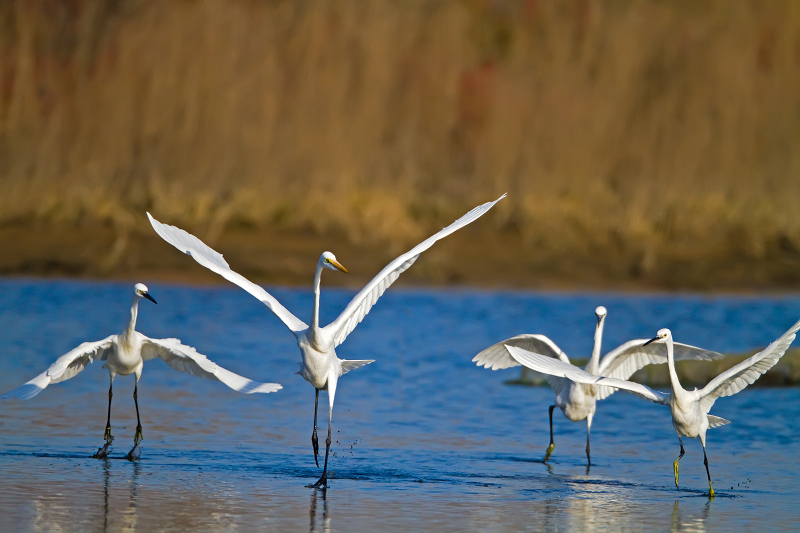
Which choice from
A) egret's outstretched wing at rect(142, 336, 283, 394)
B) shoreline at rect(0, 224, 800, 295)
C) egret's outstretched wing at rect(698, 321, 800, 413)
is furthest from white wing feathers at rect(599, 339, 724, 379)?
shoreline at rect(0, 224, 800, 295)

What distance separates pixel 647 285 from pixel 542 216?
2943mm

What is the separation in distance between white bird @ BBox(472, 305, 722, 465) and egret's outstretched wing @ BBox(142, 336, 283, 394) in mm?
2442

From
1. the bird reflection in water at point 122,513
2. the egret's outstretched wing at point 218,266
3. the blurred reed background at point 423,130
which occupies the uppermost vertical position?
the blurred reed background at point 423,130

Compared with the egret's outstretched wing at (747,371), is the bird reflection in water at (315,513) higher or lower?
lower

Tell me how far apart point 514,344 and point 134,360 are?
12.4 ft

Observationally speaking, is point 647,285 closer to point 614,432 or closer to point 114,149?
point 614,432

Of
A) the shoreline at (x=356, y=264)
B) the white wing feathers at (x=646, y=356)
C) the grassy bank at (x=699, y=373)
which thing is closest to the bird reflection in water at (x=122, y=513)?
the white wing feathers at (x=646, y=356)

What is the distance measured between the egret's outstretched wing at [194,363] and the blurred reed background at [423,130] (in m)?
11.4

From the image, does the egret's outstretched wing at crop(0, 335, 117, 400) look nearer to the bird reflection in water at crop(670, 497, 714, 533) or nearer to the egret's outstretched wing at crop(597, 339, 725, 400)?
the egret's outstretched wing at crop(597, 339, 725, 400)

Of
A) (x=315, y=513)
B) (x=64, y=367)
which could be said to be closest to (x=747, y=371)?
Result: (x=315, y=513)

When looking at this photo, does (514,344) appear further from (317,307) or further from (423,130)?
(423,130)

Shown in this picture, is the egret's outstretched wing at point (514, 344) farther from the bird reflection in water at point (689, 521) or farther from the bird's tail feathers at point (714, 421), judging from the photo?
the bird reflection in water at point (689, 521)

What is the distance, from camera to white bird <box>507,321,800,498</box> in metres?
9.92

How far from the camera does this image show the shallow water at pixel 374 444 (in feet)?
29.6
